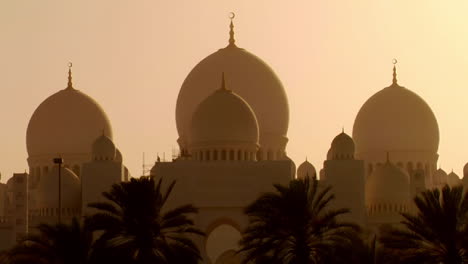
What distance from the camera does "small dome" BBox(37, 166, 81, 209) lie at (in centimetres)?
5669

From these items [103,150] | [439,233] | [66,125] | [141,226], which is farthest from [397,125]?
[141,226]

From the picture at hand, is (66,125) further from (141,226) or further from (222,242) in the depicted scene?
(141,226)

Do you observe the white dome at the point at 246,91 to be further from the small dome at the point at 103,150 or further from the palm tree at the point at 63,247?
the palm tree at the point at 63,247

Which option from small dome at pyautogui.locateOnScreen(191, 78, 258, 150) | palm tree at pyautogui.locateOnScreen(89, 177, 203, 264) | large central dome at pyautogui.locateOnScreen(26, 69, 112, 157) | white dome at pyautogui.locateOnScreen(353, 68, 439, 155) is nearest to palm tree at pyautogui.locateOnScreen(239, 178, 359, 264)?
palm tree at pyautogui.locateOnScreen(89, 177, 203, 264)

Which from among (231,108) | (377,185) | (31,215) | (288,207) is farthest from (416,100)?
(288,207)

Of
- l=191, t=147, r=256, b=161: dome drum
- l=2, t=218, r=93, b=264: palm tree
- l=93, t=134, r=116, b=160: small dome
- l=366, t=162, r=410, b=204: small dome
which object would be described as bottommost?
l=2, t=218, r=93, b=264: palm tree

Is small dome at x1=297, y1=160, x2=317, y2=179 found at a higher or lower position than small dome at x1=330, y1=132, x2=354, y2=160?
higher

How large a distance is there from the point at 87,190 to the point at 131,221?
21536mm

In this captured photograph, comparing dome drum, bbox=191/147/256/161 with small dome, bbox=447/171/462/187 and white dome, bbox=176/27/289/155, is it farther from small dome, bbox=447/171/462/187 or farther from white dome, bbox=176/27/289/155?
small dome, bbox=447/171/462/187

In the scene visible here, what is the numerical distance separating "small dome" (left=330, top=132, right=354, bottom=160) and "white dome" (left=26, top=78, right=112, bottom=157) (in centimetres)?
1356

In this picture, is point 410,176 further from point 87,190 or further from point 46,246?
→ point 46,246

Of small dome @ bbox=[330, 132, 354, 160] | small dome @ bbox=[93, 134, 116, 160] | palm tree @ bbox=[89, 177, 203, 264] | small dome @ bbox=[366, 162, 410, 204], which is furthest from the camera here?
small dome @ bbox=[366, 162, 410, 204]

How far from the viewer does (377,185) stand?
5659 cm

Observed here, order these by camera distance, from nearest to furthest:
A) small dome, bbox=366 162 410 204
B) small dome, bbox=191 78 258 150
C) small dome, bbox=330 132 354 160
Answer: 1. small dome, bbox=191 78 258 150
2. small dome, bbox=330 132 354 160
3. small dome, bbox=366 162 410 204
